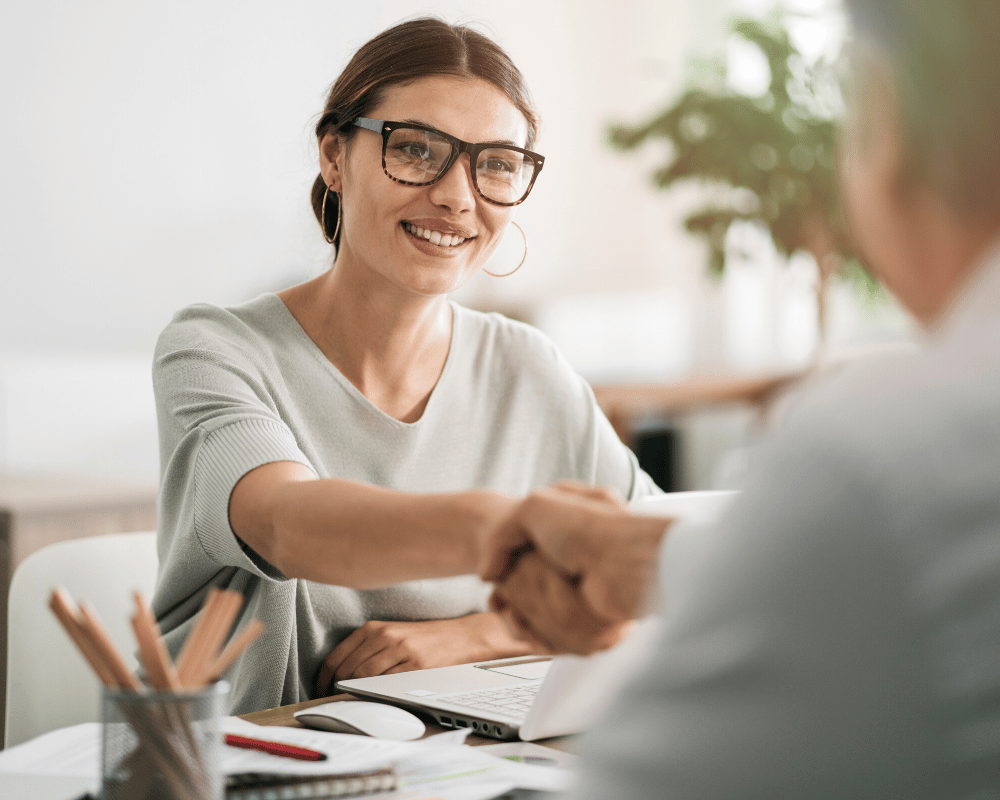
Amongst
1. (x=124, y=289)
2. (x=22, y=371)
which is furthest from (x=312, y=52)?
(x=22, y=371)

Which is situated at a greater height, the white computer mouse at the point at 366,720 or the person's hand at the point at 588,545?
the person's hand at the point at 588,545

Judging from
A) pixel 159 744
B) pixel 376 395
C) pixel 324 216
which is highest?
pixel 324 216

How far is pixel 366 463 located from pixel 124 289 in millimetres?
2541

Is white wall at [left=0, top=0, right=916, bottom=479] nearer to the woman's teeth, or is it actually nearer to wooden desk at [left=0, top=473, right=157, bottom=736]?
wooden desk at [left=0, top=473, right=157, bottom=736]

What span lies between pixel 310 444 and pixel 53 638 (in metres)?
0.40

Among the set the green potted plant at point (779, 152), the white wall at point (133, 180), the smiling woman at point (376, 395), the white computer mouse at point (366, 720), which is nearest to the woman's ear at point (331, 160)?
the smiling woman at point (376, 395)

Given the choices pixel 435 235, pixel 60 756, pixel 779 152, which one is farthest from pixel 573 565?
pixel 779 152

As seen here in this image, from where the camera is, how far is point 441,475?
4.96ft

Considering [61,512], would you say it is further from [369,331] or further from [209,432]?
[209,432]

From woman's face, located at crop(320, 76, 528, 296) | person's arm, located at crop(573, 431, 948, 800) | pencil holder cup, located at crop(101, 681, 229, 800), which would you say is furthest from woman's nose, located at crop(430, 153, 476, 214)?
person's arm, located at crop(573, 431, 948, 800)

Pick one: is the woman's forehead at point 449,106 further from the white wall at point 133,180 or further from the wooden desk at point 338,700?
the white wall at point 133,180

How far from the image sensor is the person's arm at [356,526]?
99cm

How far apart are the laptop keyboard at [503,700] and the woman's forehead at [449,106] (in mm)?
727

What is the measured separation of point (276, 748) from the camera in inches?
32.7
